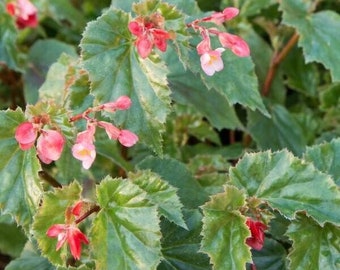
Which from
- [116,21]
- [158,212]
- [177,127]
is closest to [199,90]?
[177,127]

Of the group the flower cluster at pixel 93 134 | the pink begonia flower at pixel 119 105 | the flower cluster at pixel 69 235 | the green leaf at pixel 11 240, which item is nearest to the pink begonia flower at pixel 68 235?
the flower cluster at pixel 69 235

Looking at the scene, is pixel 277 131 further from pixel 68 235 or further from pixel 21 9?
pixel 68 235

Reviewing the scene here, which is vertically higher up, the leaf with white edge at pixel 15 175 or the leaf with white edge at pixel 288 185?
the leaf with white edge at pixel 15 175

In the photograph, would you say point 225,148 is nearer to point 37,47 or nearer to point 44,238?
point 37,47

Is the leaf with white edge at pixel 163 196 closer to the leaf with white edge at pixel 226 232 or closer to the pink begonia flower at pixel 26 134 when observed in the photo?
the leaf with white edge at pixel 226 232

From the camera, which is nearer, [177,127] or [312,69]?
[177,127]

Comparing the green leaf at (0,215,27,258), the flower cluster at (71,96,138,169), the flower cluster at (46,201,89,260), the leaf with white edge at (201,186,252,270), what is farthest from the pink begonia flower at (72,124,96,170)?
the green leaf at (0,215,27,258)
